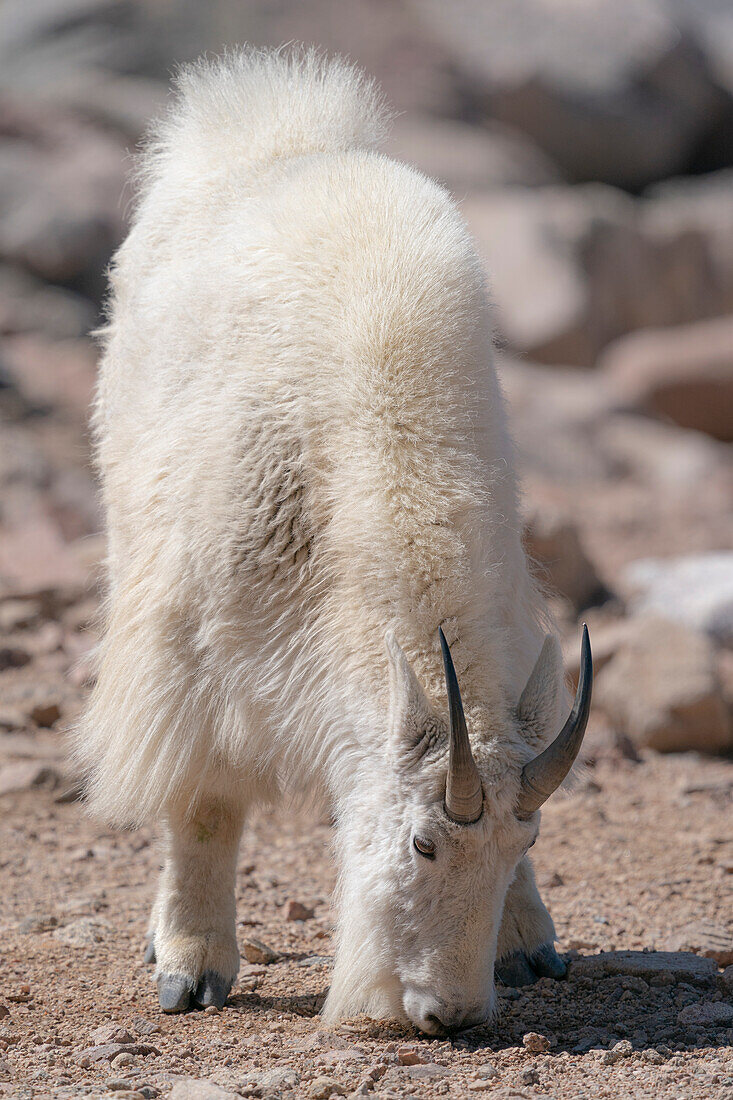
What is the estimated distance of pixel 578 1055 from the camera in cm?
340

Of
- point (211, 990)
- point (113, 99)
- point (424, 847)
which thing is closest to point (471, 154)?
point (113, 99)

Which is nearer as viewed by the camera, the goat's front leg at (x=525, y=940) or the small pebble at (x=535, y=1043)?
the small pebble at (x=535, y=1043)

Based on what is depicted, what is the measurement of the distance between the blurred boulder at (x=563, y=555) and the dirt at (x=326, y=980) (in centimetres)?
251

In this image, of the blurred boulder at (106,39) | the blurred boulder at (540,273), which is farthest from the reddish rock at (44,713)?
the blurred boulder at (106,39)

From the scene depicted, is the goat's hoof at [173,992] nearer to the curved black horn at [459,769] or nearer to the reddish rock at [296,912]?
the reddish rock at [296,912]

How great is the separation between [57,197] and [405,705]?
40.1 ft

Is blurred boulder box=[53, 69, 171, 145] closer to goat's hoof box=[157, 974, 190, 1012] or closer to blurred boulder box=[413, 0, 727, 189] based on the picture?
blurred boulder box=[413, 0, 727, 189]

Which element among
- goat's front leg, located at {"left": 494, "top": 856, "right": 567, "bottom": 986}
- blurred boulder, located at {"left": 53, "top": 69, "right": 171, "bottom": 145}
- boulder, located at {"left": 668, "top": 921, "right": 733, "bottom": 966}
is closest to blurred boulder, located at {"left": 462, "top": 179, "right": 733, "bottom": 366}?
blurred boulder, located at {"left": 53, "top": 69, "right": 171, "bottom": 145}

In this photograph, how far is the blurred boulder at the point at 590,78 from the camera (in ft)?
59.6

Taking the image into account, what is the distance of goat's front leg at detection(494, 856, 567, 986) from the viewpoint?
13.6 feet

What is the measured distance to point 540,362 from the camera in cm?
1515

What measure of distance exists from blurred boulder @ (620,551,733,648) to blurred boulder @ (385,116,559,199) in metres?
7.41

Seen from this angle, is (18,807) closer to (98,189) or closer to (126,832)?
(126,832)

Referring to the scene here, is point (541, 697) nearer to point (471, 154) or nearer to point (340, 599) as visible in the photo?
point (340, 599)
